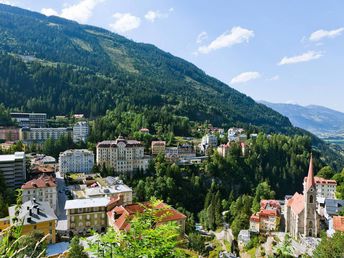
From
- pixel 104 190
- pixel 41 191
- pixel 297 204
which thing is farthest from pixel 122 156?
pixel 297 204

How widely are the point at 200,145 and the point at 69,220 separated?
233ft

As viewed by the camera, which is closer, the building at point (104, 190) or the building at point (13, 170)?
the building at point (104, 190)

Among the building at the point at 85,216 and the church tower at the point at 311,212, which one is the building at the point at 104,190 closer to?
the building at the point at 85,216

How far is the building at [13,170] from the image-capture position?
59.6 m

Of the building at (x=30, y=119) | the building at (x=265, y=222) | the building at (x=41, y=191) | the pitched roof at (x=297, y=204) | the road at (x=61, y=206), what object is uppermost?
the building at (x=30, y=119)

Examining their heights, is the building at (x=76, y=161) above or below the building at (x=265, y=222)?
above

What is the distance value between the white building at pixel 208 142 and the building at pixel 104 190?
46.2 m

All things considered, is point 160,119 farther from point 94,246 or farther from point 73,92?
point 94,246

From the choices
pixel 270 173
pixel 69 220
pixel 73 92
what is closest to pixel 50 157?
pixel 69 220

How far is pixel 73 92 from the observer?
161 metres

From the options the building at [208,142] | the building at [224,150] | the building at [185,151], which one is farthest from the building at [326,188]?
the building at [208,142]

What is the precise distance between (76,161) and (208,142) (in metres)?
47.8

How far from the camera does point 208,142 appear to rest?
360ft

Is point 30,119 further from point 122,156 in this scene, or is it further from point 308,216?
point 308,216
